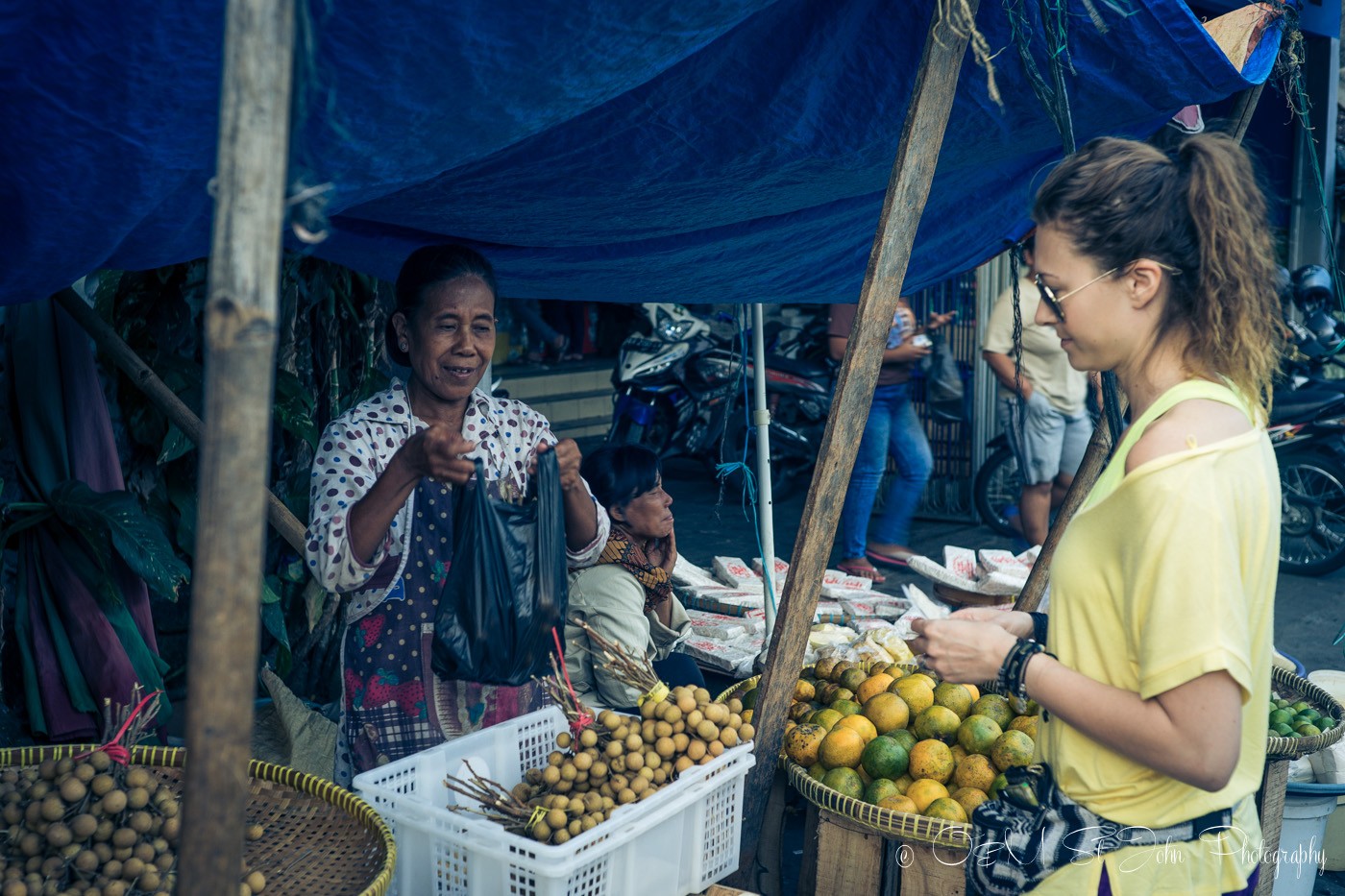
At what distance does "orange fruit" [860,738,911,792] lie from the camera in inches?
99.7

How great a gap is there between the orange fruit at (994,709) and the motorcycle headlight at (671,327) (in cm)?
593

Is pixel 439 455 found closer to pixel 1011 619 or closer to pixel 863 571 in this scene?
pixel 1011 619

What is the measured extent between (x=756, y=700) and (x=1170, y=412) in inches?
47.4

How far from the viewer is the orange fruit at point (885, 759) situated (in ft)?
8.31

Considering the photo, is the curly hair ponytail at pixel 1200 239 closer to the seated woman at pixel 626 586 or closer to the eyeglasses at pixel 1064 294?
the eyeglasses at pixel 1064 294

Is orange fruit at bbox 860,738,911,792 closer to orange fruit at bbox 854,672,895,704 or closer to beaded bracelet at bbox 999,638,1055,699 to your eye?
orange fruit at bbox 854,672,895,704

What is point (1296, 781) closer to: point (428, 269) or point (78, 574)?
point (428, 269)

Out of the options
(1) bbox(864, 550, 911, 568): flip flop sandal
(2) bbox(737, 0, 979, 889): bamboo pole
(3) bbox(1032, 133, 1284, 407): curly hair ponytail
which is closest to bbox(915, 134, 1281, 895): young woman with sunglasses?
(3) bbox(1032, 133, 1284, 407): curly hair ponytail

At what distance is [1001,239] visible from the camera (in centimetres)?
398

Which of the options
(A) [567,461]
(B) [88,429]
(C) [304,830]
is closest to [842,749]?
(A) [567,461]

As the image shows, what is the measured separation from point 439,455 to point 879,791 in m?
1.22

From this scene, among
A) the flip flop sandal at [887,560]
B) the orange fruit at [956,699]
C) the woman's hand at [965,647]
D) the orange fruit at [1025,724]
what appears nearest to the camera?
the woman's hand at [965,647]

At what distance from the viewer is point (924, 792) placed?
246 cm

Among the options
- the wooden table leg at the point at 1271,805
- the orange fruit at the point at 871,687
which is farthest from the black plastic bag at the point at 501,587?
the wooden table leg at the point at 1271,805
